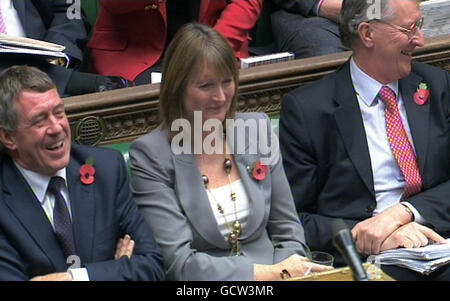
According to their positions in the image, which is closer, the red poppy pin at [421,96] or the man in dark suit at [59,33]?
the red poppy pin at [421,96]

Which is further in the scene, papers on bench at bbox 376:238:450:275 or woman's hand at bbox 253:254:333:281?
papers on bench at bbox 376:238:450:275

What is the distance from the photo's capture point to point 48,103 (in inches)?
109

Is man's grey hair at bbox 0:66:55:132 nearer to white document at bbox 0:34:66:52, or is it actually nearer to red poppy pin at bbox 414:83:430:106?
white document at bbox 0:34:66:52

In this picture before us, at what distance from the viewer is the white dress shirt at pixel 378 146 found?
3.39 meters

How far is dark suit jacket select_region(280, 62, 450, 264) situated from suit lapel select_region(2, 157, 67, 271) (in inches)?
36.5

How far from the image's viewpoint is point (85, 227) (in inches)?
112

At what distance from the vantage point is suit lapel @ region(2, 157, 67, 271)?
276 cm

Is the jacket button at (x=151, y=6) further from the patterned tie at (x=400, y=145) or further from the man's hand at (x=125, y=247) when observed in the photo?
the man's hand at (x=125, y=247)

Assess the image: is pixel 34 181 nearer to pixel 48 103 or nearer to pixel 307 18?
pixel 48 103

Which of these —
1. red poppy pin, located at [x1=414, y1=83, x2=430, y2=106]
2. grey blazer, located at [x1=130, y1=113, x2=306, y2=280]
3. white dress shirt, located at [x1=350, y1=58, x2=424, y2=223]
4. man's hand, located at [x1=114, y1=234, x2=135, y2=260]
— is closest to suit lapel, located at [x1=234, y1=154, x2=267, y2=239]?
grey blazer, located at [x1=130, y1=113, x2=306, y2=280]

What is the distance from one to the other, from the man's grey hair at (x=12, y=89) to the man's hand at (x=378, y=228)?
1185 mm

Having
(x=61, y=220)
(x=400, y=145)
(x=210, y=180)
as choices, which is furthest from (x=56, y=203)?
(x=400, y=145)

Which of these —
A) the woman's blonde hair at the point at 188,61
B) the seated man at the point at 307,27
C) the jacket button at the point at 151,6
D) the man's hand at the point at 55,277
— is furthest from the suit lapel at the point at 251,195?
the seated man at the point at 307,27
